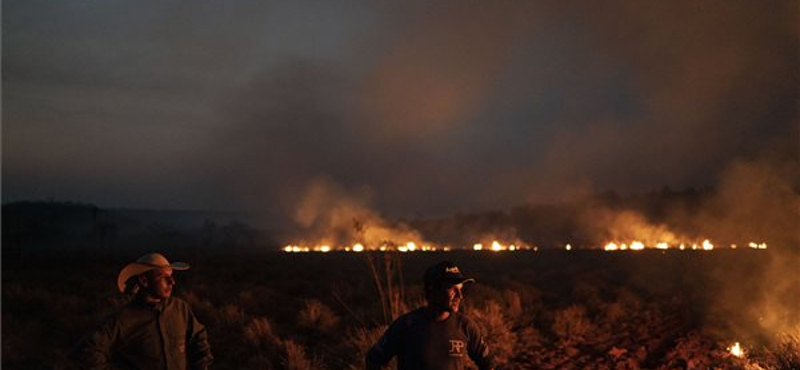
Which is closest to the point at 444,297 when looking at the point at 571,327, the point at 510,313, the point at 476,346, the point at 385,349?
the point at 476,346

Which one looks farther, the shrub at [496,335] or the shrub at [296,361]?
the shrub at [496,335]

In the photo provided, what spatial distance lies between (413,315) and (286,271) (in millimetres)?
24308

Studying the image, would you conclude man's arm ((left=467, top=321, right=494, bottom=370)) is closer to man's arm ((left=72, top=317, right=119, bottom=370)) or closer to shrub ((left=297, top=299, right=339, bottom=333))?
man's arm ((left=72, top=317, right=119, bottom=370))

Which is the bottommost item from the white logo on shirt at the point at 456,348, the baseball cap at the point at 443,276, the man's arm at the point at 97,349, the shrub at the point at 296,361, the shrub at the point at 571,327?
the shrub at the point at 296,361

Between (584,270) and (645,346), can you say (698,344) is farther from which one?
(584,270)

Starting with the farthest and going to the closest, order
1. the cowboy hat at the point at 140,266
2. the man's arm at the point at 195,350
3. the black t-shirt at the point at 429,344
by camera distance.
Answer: the man's arm at the point at 195,350
the cowboy hat at the point at 140,266
the black t-shirt at the point at 429,344

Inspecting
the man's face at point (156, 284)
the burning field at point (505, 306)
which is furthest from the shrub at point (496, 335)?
the man's face at point (156, 284)

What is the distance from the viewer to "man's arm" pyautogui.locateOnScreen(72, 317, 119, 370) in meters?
4.84

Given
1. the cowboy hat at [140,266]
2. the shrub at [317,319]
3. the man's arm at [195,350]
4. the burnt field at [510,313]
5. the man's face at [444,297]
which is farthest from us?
the shrub at [317,319]

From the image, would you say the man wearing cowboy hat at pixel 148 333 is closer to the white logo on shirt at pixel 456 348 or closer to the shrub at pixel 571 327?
the white logo on shirt at pixel 456 348

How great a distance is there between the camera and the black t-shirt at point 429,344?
4.62 meters

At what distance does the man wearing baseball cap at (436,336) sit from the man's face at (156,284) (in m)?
1.82

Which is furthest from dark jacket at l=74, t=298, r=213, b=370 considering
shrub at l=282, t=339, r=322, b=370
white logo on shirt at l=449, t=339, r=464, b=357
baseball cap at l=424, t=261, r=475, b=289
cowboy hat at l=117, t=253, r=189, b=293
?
shrub at l=282, t=339, r=322, b=370

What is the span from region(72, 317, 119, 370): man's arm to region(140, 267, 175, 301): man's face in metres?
0.42
